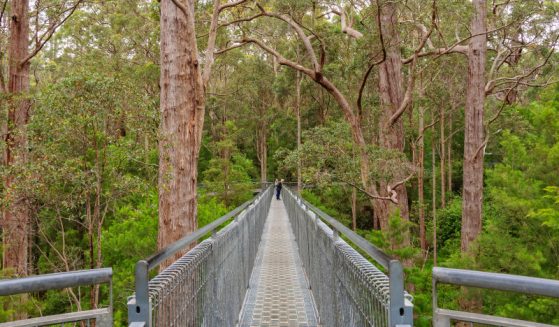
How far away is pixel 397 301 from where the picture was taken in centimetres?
196

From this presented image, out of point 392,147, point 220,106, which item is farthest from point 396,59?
point 220,106

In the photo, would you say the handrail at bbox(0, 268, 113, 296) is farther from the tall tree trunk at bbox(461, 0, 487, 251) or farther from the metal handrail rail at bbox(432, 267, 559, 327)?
the tall tree trunk at bbox(461, 0, 487, 251)

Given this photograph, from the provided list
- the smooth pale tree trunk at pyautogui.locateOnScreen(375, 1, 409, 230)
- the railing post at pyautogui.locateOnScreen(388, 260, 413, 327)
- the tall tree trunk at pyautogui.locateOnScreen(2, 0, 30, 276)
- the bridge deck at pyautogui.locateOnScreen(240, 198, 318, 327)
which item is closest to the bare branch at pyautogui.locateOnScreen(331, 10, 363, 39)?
the smooth pale tree trunk at pyautogui.locateOnScreen(375, 1, 409, 230)

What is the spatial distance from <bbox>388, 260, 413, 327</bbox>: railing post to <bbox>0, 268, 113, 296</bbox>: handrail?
3.95 ft

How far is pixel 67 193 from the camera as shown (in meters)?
10.5

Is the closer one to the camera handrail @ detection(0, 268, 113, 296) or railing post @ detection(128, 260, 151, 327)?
handrail @ detection(0, 268, 113, 296)

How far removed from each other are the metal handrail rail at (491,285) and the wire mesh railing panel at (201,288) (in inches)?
48.7

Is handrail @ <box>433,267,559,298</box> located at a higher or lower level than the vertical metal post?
higher

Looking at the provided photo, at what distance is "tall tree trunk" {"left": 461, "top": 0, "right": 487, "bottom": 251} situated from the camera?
1436 centimetres

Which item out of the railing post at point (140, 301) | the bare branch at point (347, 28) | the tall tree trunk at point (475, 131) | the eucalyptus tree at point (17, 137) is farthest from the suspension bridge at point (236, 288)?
the bare branch at point (347, 28)

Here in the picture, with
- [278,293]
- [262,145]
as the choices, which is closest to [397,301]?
[278,293]

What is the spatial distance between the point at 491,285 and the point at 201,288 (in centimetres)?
208

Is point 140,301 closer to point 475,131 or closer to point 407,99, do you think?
point 407,99

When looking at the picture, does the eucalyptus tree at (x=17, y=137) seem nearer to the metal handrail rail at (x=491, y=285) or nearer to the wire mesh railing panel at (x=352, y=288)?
the wire mesh railing panel at (x=352, y=288)
